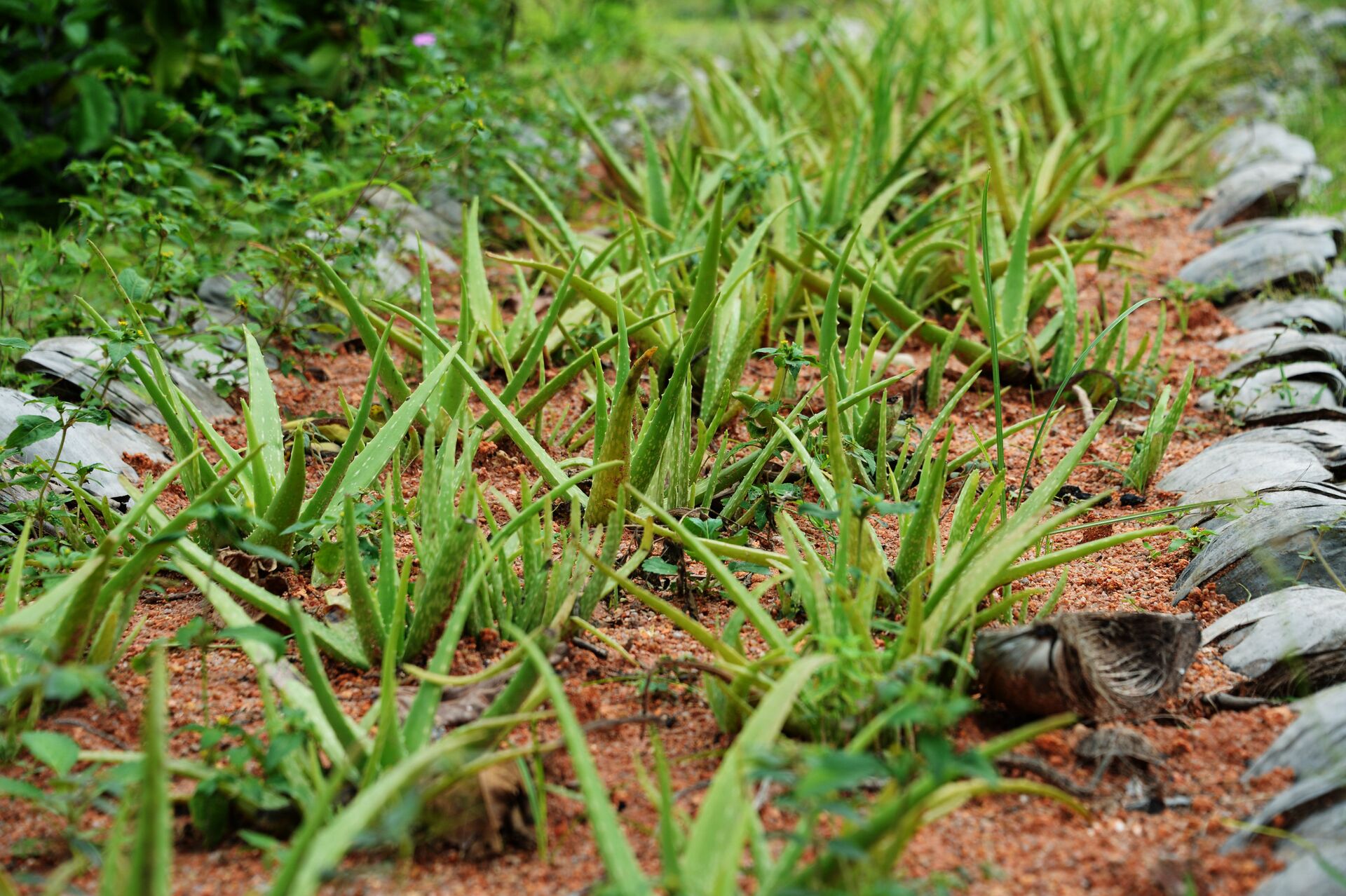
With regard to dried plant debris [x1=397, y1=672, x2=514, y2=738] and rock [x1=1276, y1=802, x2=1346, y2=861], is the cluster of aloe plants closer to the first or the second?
dried plant debris [x1=397, y1=672, x2=514, y2=738]

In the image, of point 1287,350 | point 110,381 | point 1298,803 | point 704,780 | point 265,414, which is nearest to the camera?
point 1298,803

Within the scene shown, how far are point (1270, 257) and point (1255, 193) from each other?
0.64 metres

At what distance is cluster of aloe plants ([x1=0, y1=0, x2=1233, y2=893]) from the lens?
981 millimetres

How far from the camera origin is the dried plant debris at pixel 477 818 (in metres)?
1.06

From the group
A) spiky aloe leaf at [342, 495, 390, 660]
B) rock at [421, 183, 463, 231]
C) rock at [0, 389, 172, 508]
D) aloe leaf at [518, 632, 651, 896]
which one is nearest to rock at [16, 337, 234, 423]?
rock at [0, 389, 172, 508]

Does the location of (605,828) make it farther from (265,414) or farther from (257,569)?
(265,414)

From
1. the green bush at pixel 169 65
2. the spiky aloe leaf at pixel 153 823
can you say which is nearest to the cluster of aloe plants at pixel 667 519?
the spiky aloe leaf at pixel 153 823

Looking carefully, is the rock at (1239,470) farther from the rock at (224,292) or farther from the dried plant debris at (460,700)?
the rock at (224,292)

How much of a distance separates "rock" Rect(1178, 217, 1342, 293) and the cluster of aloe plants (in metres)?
0.32

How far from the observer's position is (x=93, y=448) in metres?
1.91

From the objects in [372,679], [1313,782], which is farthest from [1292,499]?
→ [372,679]

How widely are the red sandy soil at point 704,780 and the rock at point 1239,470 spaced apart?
154 millimetres

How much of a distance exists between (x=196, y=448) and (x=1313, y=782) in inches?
52.4

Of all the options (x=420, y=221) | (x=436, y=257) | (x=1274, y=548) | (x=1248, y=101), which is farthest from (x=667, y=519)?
(x=1248, y=101)
